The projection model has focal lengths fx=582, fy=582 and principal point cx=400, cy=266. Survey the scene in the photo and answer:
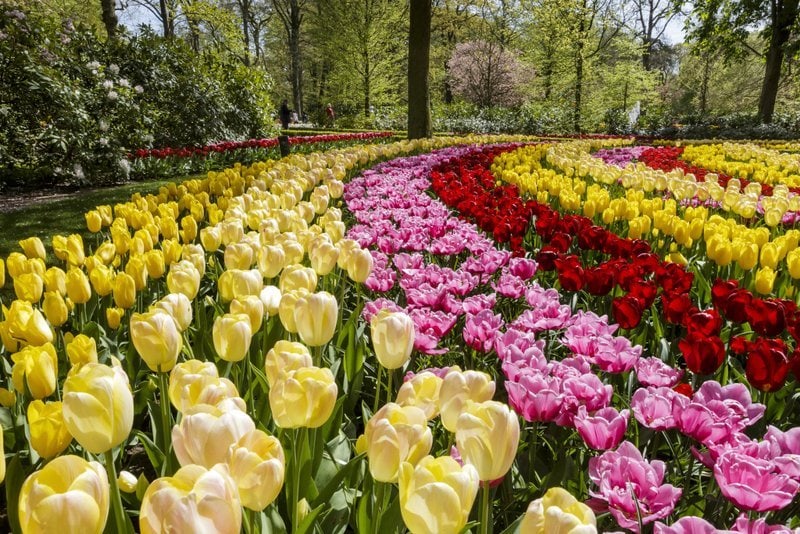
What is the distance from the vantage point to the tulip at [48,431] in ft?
3.59

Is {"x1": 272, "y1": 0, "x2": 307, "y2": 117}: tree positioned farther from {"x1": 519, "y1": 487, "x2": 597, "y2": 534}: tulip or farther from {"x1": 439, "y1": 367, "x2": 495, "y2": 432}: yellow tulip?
{"x1": 519, "y1": 487, "x2": 597, "y2": 534}: tulip

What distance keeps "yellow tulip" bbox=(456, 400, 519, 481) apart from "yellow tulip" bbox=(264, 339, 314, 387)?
40 centimetres

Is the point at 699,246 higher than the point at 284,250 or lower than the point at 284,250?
lower

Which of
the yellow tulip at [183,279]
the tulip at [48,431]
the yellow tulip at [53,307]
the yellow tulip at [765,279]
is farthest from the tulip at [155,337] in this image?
the yellow tulip at [765,279]

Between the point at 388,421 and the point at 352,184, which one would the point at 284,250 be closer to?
the point at 388,421

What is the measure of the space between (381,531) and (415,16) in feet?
43.5

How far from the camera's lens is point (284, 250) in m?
2.32

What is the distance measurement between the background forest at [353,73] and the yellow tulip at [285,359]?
8531 mm

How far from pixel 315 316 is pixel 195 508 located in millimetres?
785

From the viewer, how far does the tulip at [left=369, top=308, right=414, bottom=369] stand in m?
1.36

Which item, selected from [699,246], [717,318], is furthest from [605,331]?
[699,246]

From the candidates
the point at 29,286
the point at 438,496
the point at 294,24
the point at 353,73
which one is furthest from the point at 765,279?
the point at 294,24

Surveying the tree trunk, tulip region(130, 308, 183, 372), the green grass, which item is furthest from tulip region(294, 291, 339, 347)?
the tree trunk

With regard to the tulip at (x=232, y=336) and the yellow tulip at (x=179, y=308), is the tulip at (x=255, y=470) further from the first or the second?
the yellow tulip at (x=179, y=308)
